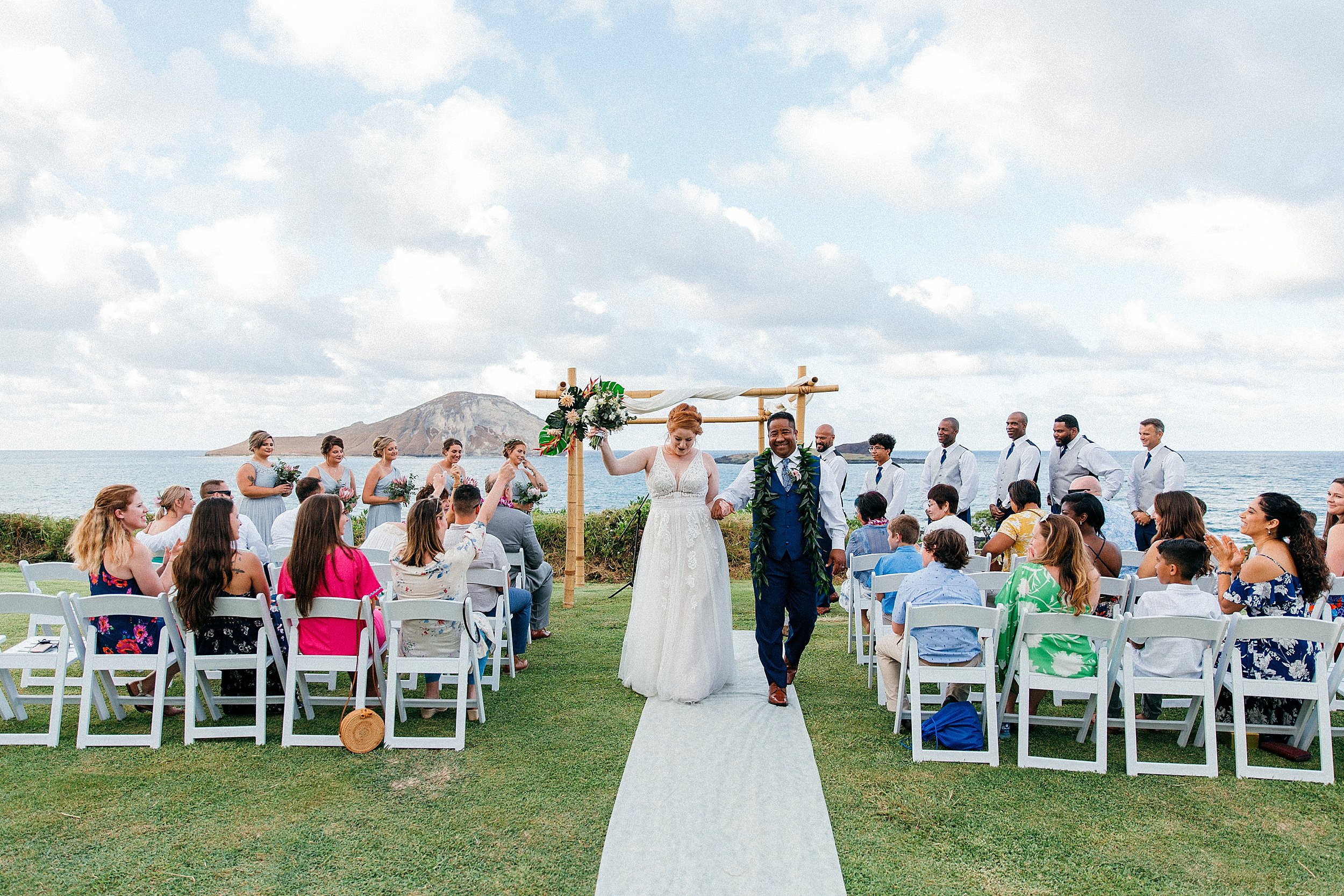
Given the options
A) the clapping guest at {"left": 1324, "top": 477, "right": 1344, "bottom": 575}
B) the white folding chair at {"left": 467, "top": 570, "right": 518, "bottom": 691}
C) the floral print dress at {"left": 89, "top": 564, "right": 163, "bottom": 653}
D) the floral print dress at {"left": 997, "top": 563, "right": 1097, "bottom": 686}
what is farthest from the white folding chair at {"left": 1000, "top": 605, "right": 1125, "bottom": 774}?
the floral print dress at {"left": 89, "top": 564, "right": 163, "bottom": 653}

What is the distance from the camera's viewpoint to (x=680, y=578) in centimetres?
564

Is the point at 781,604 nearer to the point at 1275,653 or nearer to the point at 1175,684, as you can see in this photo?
the point at 1175,684

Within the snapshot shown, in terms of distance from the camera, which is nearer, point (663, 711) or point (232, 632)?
point (232, 632)

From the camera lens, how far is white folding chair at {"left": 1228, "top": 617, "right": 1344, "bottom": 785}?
13.9 feet

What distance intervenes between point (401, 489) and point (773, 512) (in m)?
4.66

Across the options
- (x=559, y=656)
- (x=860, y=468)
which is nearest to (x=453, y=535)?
(x=559, y=656)

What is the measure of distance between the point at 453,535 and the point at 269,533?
2.71 metres

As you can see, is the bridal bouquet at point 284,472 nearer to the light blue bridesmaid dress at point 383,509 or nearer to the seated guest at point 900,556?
the light blue bridesmaid dress at point 383,509

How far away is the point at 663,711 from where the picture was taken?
5395mm

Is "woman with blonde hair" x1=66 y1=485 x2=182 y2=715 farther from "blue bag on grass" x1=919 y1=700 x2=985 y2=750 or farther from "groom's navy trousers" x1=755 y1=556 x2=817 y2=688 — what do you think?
"blue bag on grass" x1=919 y1=700 x2=985 y2=750

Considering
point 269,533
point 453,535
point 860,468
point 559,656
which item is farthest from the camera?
Answer: point 860,468

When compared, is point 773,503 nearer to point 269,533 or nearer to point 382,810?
point 382,810

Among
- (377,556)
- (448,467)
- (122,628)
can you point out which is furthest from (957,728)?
(448,467)

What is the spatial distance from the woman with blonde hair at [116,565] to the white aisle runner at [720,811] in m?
3.18
